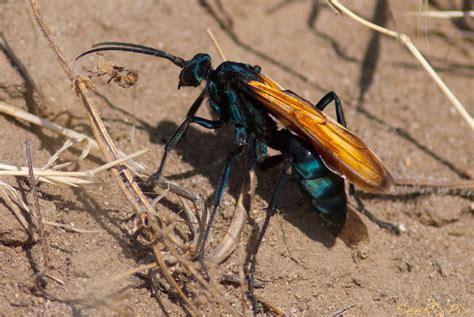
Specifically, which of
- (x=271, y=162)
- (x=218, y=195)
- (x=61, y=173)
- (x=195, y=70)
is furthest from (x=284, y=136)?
(x=61, y=173)

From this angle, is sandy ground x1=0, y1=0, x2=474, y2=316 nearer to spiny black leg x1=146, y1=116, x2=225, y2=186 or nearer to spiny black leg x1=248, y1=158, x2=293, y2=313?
spiny black leg x1=248, y1=158, x2=293, y2=313

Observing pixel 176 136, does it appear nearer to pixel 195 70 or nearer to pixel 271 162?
pixel 195 70

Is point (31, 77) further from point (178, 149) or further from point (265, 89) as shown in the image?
point (265, 89)

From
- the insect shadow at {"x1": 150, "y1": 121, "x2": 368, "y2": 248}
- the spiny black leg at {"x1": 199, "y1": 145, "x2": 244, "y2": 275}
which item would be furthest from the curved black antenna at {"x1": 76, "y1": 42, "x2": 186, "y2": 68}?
the spiny black leg at {"x1": 199, "y1": 145, "x2": 244, "y2": 275}

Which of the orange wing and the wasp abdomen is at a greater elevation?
the orange wing

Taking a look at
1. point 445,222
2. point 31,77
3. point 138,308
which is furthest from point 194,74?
point 445,222

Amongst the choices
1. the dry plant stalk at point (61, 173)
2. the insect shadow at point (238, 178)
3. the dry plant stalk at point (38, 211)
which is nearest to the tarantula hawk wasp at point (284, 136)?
the insect shadow at point (238, 178)
